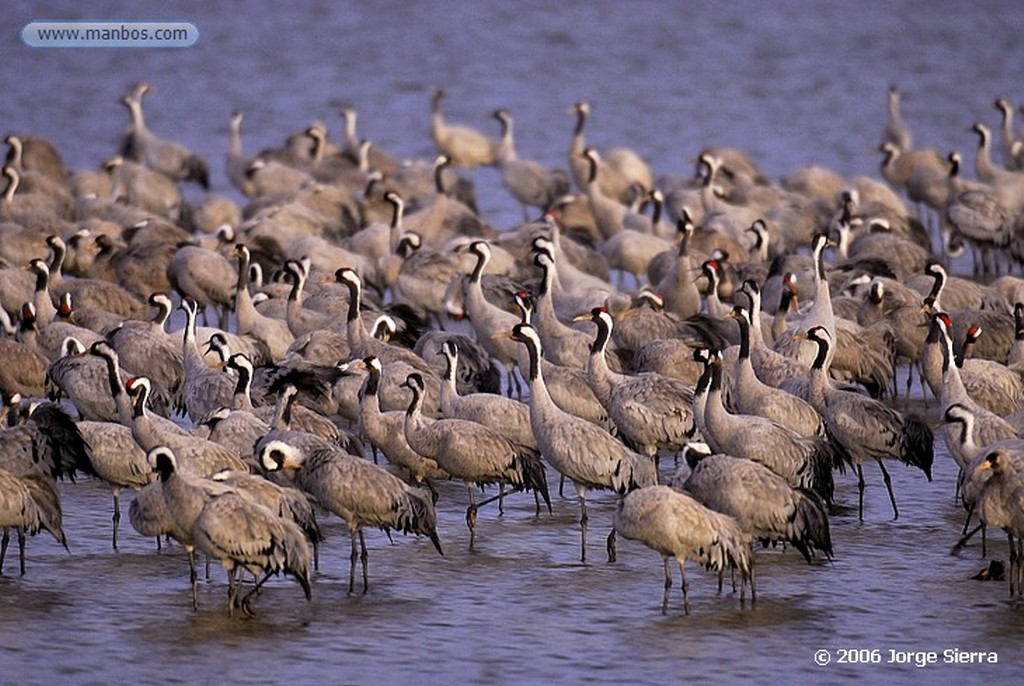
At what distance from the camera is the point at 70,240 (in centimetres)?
2230

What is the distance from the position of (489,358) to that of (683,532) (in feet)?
19.7

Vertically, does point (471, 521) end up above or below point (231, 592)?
above

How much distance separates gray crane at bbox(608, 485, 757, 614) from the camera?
12.1 meters

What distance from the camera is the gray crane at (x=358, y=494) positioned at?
12891 millimetres

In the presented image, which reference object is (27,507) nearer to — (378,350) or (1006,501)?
(378,350)

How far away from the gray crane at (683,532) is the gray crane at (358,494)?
1462 mm

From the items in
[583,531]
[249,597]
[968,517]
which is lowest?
[249,597]

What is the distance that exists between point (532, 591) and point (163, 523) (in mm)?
2339

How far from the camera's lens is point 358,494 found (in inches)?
507

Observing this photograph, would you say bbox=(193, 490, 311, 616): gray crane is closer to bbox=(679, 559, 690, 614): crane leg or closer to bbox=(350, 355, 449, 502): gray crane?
bbox=(679, 559, 690, 614): crane leg

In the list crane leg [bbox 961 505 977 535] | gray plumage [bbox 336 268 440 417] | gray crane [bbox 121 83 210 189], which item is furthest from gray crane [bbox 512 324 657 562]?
gray crane [bbox 121 83 210 189]

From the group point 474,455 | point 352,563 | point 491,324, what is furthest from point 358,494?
point 491,324

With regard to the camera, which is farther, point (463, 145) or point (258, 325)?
point (463, 145)

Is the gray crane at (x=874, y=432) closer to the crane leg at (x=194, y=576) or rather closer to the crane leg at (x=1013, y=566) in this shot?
the crane leg at (x=1013, y=566)
